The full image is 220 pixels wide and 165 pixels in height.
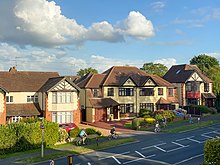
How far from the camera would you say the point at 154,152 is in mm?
24625

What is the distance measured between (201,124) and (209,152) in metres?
26.4

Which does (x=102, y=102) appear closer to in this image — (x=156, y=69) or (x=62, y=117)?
(x=62, y=117)

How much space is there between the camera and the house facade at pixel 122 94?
155 ft

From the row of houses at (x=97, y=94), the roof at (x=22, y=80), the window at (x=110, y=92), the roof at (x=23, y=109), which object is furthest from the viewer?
the window at (x=110, y=92)

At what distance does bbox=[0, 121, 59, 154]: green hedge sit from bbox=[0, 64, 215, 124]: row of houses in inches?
462

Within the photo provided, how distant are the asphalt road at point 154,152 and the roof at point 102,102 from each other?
47.3 ft

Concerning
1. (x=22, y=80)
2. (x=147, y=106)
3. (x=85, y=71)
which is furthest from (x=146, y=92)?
(x=85, y=71)

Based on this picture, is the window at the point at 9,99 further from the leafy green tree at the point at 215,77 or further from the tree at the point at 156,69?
the tree at the point at 156,69

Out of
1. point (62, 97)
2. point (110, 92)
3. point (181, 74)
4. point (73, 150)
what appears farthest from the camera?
point (181, 74)

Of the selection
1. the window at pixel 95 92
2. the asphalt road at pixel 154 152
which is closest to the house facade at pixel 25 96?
the window at pixel 95 92

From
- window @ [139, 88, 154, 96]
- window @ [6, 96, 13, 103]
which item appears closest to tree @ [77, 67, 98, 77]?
window @ [139, 88, 154, 96]

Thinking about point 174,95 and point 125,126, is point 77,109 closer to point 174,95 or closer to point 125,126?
point 125,126

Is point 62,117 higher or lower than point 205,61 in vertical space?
lower

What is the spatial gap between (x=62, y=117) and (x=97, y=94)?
936cm
